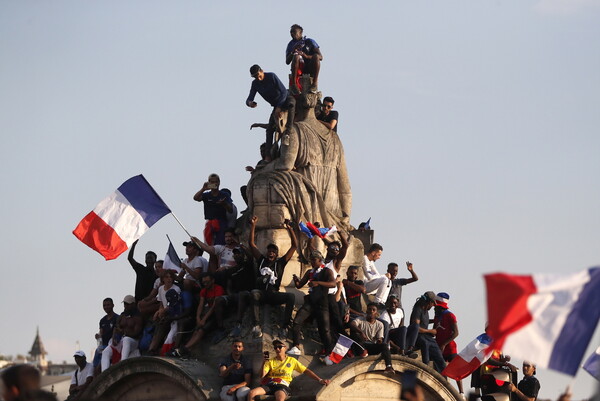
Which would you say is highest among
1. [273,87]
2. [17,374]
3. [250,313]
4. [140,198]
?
[273,87]

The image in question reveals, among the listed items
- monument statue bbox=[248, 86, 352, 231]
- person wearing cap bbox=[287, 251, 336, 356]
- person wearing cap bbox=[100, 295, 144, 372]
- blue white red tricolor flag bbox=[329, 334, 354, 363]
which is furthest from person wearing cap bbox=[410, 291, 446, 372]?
person wearing cap bbox=[100, 295, 144, 372]

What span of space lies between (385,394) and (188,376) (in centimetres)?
422

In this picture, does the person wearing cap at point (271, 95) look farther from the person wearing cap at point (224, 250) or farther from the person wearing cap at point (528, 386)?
the person wearing cap at point (528, 386)

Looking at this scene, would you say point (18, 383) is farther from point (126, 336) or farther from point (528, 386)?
point (528, 386)

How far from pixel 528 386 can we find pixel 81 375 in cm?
965

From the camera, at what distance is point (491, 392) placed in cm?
3331

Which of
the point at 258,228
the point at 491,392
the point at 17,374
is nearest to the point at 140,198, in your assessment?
the point at 258,228

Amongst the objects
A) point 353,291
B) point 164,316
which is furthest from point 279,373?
point 164,316

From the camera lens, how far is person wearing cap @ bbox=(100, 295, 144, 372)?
108 feet

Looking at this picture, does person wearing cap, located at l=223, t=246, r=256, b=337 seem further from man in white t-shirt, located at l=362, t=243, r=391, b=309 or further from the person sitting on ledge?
the person sitting on ledge

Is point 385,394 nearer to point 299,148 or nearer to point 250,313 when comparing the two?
point 250,313

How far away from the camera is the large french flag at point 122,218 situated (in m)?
34.2

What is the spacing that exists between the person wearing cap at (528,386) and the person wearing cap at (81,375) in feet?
29.7

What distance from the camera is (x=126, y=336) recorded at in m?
33.1
